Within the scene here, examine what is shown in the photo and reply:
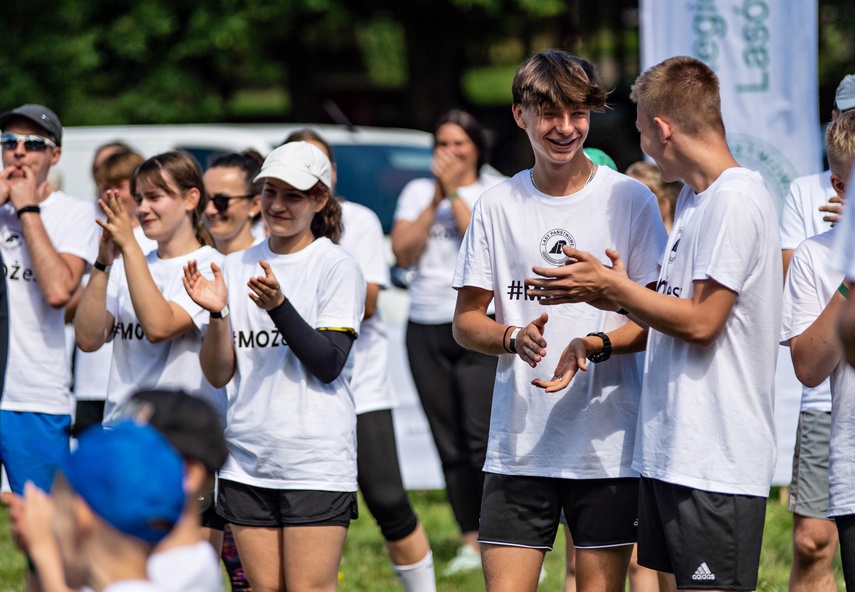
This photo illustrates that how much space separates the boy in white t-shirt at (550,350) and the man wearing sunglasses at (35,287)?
80.3 inches

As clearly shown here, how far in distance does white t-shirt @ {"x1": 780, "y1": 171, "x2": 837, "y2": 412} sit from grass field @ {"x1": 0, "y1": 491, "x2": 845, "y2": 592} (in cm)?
185

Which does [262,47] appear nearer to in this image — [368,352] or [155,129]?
[155,129]

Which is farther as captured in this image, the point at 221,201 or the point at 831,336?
the point at 221,201

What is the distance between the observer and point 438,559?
6.48 m

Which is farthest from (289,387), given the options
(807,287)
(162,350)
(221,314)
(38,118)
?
(38,118)

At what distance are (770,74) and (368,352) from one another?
9.65 ft

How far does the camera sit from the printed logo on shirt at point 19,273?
4938 millimetres

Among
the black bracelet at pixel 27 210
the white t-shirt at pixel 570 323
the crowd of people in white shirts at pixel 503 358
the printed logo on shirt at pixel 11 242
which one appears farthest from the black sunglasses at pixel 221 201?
the white t-shirt at pixel 570 323

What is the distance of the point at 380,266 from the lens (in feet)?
18.2

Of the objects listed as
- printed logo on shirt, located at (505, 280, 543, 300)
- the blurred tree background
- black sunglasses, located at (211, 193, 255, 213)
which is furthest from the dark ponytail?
the blurred tree background

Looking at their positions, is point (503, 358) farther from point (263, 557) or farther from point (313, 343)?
point (263, 557)

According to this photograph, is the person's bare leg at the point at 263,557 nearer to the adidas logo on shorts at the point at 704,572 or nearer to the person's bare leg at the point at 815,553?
the adidas logo on shorts at the point at 704,572

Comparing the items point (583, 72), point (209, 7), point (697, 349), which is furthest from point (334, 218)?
point (209, 7)

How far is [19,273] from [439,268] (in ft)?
7.26
